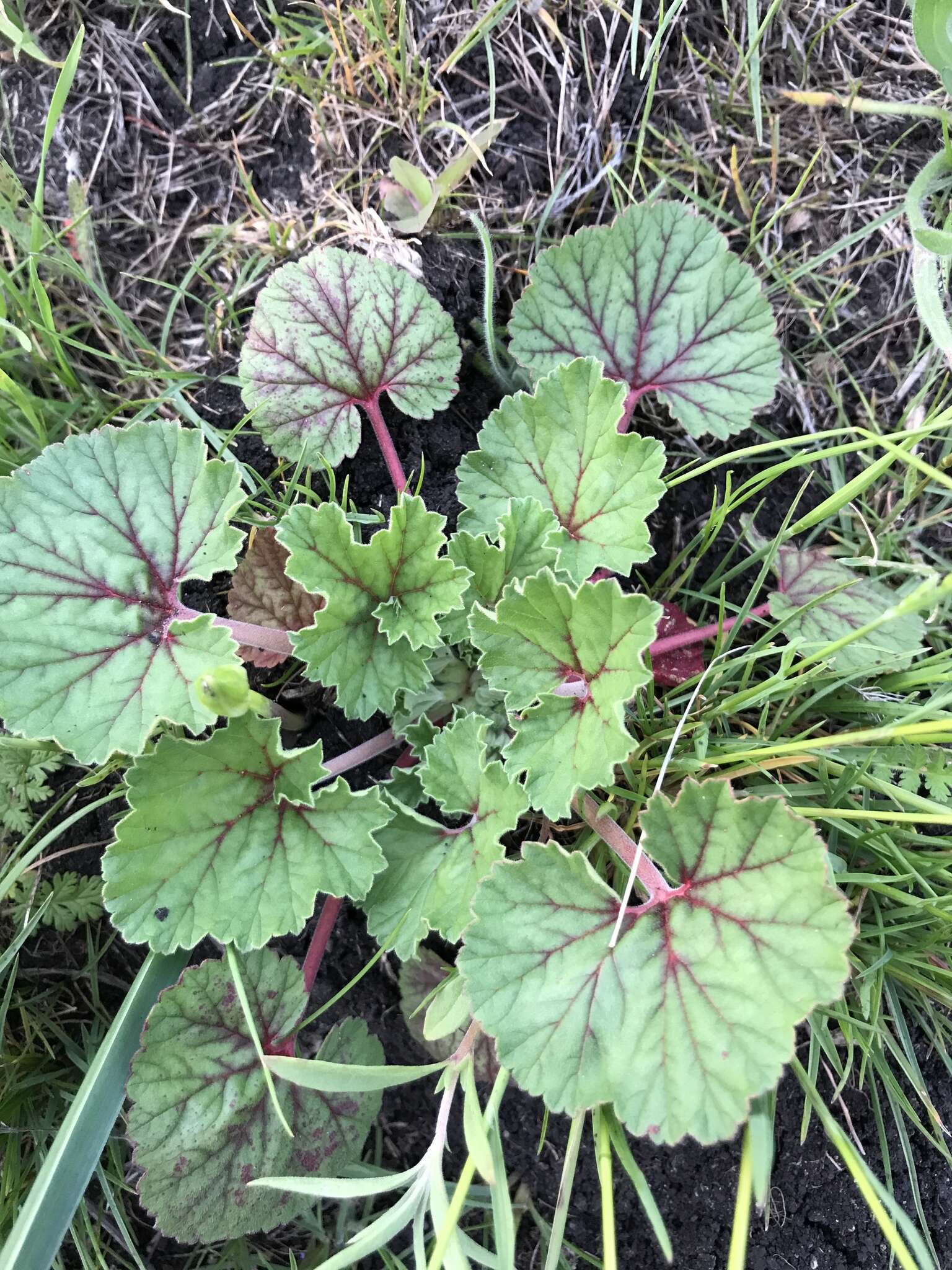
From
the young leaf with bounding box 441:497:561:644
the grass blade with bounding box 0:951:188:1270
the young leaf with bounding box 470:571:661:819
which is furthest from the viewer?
the young leaf with bounding box 441:497:561:644

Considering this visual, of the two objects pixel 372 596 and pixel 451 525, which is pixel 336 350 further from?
pixel 372 596

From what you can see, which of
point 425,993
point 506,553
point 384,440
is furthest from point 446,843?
point 384,440

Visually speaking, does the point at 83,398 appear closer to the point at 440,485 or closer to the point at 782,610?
the point at 440,485

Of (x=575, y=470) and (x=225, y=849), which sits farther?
(x=575, y=470)

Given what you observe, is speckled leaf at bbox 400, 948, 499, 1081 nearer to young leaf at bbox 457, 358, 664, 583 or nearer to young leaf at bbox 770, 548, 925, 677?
young leaf at bbox 457, 358, 664, 583

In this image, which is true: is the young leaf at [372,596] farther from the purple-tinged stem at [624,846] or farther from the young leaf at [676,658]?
the young leaf at [676,658]

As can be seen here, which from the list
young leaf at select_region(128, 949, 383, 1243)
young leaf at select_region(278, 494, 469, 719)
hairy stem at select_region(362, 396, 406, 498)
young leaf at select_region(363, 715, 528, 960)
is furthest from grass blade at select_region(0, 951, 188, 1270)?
hairy stem at select_region(362, 396, 406, 498)

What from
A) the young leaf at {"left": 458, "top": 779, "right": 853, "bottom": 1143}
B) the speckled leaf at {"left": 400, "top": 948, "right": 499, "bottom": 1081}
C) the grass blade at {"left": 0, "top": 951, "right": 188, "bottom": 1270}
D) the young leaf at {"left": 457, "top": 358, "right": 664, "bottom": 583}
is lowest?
the speckled leaf at {"left": 400, "top": 948, "right": 499, "bottom": 1081}
